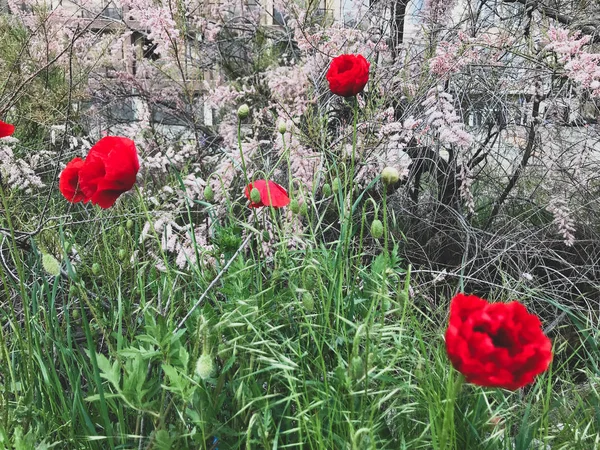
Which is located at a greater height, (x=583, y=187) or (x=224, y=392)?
(x=224, y=392)

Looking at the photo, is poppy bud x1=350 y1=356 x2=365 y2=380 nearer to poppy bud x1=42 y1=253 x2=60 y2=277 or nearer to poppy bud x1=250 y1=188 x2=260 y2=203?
poppy bud x1=250 y1=188 x2=260 y2=203

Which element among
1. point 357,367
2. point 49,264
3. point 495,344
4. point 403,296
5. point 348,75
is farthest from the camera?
point 348,75

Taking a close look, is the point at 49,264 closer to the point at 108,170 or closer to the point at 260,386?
the point at 108,170

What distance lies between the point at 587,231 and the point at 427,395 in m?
1.74

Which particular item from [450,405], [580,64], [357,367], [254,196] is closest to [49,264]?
[254,196]

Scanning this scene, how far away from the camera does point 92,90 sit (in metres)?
3.26

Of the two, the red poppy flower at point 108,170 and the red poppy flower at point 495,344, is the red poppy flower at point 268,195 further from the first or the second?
the red poppy flower at point 495,344

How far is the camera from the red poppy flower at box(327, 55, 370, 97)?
1.20 meters

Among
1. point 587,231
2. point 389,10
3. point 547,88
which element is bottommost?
point 587,231

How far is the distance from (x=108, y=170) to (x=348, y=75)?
0.53 meters

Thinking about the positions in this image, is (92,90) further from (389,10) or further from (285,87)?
(389,10)

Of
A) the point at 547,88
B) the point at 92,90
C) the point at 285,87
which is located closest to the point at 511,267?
the point at 547,88

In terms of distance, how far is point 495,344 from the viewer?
2.29 ft

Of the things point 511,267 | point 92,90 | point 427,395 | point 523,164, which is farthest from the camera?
point 92,90
